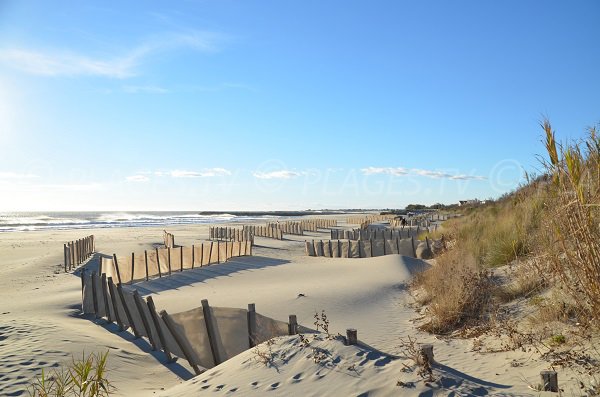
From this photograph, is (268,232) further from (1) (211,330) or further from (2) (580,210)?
(2) (580,210)

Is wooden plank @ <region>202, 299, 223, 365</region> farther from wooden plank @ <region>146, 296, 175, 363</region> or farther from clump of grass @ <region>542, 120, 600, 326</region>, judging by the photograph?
clump of grass @ <region>542, 120, 600, 326</region>

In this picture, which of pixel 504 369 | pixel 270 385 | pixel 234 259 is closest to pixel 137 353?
pixel 270 385

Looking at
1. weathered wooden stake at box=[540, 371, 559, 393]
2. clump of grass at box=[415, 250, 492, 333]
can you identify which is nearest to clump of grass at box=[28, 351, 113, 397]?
weathered wooden stake at box=[540, 371, 559, 393]

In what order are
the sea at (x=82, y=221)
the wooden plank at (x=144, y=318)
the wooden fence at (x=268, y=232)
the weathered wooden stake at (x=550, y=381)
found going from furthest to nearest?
1. the sea at (x=82, y=221)
2. the wooden fence at (x=268, y=232)
3. the wooden plank at (x=144, y=318)
4. the weathered wooden stake at (x=550, y=381)

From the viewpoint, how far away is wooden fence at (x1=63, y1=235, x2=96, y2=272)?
22.5 meters

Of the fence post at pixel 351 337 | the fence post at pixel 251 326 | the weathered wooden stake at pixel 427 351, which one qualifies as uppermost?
the weathered wooden stake at pixel 427 351

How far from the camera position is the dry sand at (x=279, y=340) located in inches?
213

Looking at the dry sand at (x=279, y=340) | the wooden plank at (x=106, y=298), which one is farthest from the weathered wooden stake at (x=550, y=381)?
the wooden plank at (x=106, y=298)

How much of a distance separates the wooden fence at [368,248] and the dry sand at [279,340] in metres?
2.19

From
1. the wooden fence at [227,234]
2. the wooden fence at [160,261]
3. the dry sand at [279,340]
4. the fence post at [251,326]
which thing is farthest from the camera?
the wooden fence at [227,234]

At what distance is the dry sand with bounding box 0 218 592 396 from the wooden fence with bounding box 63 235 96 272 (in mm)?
1053

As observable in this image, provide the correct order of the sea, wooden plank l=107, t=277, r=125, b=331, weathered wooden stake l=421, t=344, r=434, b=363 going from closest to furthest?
1. weathered wooden stake l=421, t=344, r=434, b=363
2. wooden plank l=107, t=277, r=125, b=331
3. the sea

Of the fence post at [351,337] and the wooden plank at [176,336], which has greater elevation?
the fence post at [351,337]

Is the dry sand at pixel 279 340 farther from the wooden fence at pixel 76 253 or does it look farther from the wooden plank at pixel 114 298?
the wooden fence at pixel 76 253
